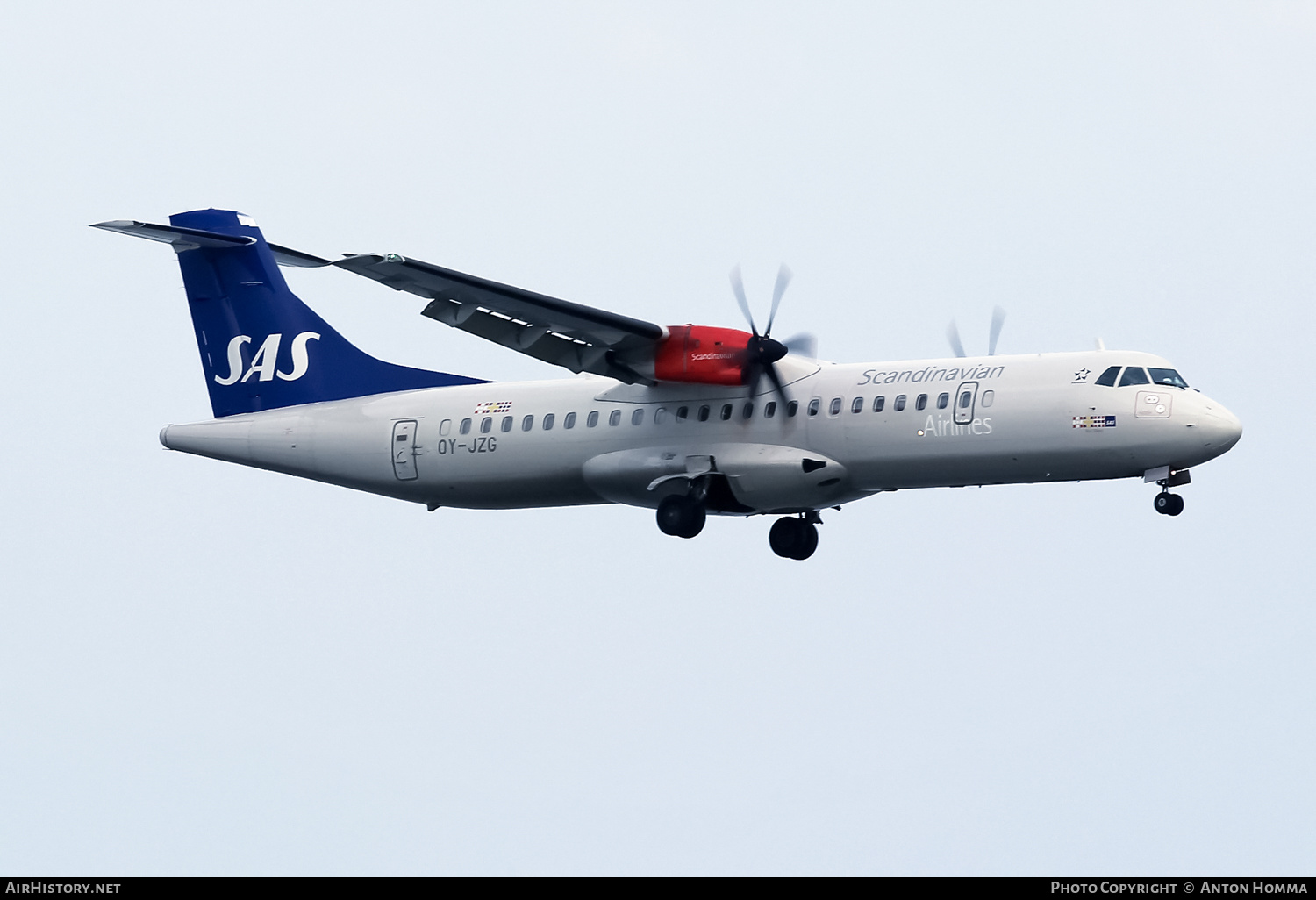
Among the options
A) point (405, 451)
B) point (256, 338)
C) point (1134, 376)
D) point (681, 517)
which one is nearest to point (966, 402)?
point (1134, 376)

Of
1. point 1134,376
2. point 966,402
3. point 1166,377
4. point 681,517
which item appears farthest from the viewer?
point 681,517

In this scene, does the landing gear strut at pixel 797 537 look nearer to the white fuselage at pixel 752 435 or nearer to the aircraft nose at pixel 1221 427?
the white fuselage at pixel 752 435

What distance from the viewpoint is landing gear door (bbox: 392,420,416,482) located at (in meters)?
26.1

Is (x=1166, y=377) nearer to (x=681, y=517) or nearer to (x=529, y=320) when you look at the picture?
(x=681, y=517)

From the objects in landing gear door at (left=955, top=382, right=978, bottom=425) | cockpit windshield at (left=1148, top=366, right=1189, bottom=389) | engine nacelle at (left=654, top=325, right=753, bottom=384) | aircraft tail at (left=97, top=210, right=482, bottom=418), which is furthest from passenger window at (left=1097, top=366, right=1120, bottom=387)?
aircraft tail at (left=97, top=210, right=482, bottom=418)

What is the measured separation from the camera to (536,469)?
2536 centimetres

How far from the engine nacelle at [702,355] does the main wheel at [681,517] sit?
1.53 m

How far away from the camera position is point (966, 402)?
22844 millimetres

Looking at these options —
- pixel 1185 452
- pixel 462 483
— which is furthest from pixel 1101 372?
pixel 462 483

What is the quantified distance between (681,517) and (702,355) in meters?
2.04

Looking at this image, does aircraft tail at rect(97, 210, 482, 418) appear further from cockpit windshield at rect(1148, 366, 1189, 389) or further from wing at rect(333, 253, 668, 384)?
cockpit windshield at rect(1148, 366, 1189, 389)

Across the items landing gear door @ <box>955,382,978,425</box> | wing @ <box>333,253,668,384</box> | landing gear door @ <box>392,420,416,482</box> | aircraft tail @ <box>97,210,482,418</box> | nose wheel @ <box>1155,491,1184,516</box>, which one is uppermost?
aircraft tail @ <box>97,210,482,418</box>

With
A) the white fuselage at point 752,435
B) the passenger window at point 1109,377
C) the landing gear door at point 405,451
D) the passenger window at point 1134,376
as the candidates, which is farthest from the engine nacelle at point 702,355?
the passenger window at point 1134,376

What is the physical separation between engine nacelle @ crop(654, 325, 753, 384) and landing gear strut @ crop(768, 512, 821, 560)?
2.77m
